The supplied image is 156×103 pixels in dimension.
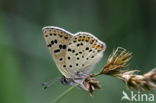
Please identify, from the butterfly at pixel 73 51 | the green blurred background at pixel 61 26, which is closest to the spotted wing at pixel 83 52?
the butterfly at pixel 73 51

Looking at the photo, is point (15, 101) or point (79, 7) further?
point (79, 7)

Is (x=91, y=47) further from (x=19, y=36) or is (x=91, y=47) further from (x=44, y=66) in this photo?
(x=19, y=36)

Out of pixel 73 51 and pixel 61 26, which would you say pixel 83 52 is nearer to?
pixel 73 51

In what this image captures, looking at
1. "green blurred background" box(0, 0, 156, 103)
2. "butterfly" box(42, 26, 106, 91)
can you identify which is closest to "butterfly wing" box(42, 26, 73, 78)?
"butterfly" box(42, 26, 106, 91)

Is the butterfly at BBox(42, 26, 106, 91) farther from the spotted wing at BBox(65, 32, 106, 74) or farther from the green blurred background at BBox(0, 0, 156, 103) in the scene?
the green blurred background at BBox(0, 0, 156, 103)

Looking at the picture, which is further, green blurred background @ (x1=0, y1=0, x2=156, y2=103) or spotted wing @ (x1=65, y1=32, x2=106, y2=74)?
green blurred background @ (x1=0, y1=0, x2=156, y2=103)

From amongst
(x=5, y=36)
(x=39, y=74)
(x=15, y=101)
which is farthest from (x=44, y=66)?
(x=15, y=101)

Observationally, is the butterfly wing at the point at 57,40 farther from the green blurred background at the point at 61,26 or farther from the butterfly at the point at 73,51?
the green blurred background at the point at 61,26

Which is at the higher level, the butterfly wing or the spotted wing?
the butterfly wing
